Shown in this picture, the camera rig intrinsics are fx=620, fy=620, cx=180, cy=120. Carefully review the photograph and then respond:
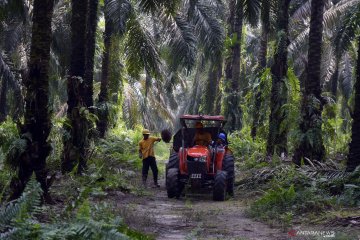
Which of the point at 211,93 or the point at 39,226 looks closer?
the point at 39,226

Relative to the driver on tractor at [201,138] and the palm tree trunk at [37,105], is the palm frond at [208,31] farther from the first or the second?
the palm tree trunk at [37,105]

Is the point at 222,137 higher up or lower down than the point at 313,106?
lower down

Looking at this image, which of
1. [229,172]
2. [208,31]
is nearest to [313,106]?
[229,172]

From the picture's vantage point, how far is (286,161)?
1561 centimetres

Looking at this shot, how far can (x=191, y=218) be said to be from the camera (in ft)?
32.0

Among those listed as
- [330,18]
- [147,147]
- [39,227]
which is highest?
[330,18]

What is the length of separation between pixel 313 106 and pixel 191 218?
504cm

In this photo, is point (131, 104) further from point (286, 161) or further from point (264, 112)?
point (286, 161)

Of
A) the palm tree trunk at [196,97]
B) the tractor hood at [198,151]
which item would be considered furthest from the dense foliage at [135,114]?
the palm tree trunk at [196,97]

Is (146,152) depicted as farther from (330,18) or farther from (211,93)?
(330,18)

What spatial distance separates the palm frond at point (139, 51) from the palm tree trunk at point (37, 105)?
10299mm

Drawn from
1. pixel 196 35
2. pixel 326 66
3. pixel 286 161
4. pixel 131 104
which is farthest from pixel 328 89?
pixel 286 161

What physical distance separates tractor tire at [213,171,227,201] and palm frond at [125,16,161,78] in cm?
818

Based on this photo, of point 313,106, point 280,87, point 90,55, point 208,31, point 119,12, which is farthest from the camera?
point 208,31
